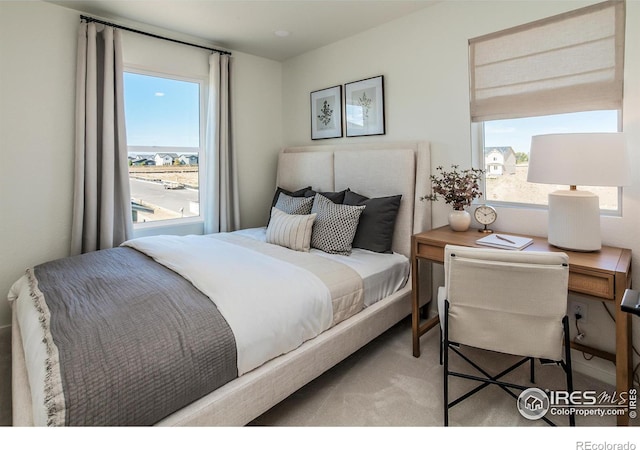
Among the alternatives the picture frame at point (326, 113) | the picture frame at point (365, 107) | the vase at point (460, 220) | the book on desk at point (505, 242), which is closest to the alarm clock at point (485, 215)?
the vase at point (460, 220)

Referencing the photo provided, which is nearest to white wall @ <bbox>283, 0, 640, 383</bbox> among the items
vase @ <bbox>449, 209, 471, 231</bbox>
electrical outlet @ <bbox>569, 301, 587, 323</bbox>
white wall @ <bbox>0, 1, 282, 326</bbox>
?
electrical outlet @ <bbox>569, 301, 587, 323</bbox>

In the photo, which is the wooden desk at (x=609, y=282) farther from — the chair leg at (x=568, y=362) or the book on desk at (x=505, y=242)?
the chair leg at (x=568, y=362)

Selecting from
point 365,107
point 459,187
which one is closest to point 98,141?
point 365,107

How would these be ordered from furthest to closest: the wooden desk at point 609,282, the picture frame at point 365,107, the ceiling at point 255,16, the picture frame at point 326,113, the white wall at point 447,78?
the picture frame at point 326,113 → the picture frame at point 365,107 → the ceiling at point 255,16 → the white wall at point 447,78 → the wooden desk at point 609,282

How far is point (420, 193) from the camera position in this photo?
2.68 meters

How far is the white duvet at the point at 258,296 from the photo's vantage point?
1505mm

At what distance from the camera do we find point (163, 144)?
3314 millimetres

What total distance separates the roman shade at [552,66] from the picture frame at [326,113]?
1.33 meters

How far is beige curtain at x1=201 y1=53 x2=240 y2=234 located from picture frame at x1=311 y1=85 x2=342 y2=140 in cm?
90

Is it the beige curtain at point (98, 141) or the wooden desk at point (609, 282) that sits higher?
the beige curtain at point (98, 141)

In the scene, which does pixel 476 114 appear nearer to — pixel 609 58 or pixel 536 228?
pixel 609 58

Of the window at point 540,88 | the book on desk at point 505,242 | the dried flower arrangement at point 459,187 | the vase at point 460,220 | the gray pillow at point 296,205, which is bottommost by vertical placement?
the book on desk at point 505,242

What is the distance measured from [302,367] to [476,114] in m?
2.09

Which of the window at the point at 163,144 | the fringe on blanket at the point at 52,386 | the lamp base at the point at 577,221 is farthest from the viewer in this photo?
the window at the point at 163,144
